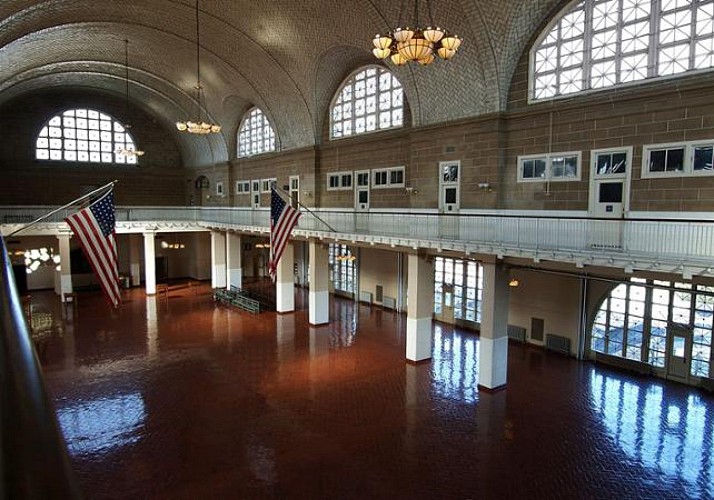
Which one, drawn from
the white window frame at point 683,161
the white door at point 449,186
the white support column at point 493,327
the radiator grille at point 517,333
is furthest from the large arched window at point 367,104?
the white window frame at point 683,161

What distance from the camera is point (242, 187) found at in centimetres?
3216

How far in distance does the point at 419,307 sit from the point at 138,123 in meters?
27.6

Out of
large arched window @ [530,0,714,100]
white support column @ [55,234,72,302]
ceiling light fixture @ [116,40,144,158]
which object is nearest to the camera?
large arched window @ [530,0,714,100]

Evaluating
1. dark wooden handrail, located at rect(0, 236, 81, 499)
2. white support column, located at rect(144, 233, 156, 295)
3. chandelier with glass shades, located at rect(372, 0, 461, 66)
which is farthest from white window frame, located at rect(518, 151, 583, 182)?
white support column, located at rect(144, 233, 156, 295)

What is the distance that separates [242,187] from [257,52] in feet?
36.0

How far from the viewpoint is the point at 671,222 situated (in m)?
10.0

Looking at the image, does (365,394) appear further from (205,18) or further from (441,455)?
(205,18)

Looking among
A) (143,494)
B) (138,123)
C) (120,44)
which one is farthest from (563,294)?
(138,123)

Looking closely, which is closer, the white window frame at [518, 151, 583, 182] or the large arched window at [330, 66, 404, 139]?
the white window frame at [518, 151, 583, 182]

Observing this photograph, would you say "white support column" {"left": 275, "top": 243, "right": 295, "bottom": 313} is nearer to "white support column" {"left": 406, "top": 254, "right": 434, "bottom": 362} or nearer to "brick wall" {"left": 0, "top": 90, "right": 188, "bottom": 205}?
"white support column" {"left": 406, "top": 254, "right": 434, "bottom": 362}

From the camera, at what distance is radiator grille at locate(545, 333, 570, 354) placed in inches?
651

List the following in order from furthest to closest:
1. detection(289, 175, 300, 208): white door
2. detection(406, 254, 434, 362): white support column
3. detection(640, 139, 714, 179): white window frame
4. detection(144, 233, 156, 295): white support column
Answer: detection(144, 233, 156, 295): white support column → detection(289, 175, 300, 208): white door → detection(406, 254, 434, 362): white support column → detection(640, 139, 714, 179): white window frame

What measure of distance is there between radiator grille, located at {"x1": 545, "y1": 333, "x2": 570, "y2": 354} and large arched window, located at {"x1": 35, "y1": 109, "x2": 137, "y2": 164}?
27882 millimetres

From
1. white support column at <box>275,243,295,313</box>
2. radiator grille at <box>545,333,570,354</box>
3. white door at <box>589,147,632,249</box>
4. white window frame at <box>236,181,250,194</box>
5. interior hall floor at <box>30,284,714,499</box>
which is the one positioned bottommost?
interior hall floor at <box>30,284,714,499</box>
